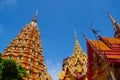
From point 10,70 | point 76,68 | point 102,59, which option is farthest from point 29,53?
point 102,59

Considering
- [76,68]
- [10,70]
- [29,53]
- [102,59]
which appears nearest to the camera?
[102,59]

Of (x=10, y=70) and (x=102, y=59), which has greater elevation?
(x=10, y=70)

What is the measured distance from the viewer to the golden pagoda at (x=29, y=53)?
37.5m

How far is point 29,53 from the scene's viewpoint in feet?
129

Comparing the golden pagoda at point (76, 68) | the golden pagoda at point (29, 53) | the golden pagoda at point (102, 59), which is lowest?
the golden pagoda at point (102, 59)

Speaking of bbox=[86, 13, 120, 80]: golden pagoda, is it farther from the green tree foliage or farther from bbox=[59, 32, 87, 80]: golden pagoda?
the green tree foliage

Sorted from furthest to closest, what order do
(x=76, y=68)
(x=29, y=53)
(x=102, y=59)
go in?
(x=29, y=53) < (x=76, y=68) < (x=102, y=59)

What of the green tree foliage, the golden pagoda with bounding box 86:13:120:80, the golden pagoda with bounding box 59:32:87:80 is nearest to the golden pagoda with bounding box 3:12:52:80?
the golden pagoda with bounding box 59:32:87:80

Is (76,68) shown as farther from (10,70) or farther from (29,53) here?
(10,70)

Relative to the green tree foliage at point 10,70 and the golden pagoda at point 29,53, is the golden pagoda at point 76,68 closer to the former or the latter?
the golden pagoda at point 29,53

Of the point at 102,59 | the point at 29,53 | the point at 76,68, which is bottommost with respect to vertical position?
the point at 102,59

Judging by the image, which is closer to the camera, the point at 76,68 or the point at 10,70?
the point at 10,70

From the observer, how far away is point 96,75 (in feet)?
67.6

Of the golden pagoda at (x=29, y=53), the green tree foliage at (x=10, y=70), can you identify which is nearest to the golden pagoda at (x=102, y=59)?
the green tree foliage at (x=10, y=70)
